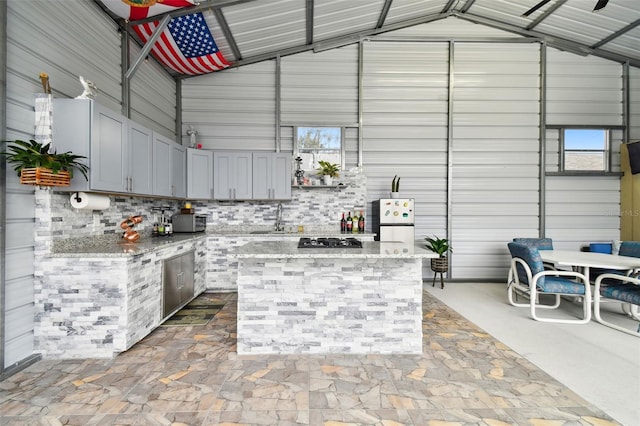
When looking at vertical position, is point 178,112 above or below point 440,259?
above

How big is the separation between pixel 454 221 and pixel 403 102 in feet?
8.75

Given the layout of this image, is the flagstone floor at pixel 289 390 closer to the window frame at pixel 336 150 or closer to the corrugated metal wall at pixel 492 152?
the corrugated metal wall at pixel 492 152

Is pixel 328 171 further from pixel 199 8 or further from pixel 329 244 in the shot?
pixel 199 8

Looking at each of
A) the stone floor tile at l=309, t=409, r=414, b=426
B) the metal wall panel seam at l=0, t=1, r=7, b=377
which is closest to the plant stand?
the stone floor tile at l=309, t=409, r=414, b=426

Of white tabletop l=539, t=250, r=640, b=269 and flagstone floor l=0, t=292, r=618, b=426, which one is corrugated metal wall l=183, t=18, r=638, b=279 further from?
flagstone floor l=0, t=292, r=618, b=426

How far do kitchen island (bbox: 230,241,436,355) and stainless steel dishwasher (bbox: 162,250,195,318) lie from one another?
131cm

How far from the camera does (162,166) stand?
405 cm

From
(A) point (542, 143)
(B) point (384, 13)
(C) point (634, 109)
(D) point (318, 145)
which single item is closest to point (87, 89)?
(D) point (318, 145)

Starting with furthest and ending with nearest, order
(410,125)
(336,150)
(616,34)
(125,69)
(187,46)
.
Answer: (410,125), (336,150), (616,34), (187,46), (125,69)

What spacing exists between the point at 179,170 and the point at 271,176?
1513 millimetres

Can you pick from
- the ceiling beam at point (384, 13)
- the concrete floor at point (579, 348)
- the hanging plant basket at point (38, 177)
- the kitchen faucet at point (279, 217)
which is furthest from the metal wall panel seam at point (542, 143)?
the hanging plant basket at point (38, 177)

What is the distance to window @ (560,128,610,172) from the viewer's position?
19.0ft

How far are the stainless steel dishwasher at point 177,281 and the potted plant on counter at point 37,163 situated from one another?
1399mm

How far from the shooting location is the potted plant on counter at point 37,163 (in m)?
2.29
